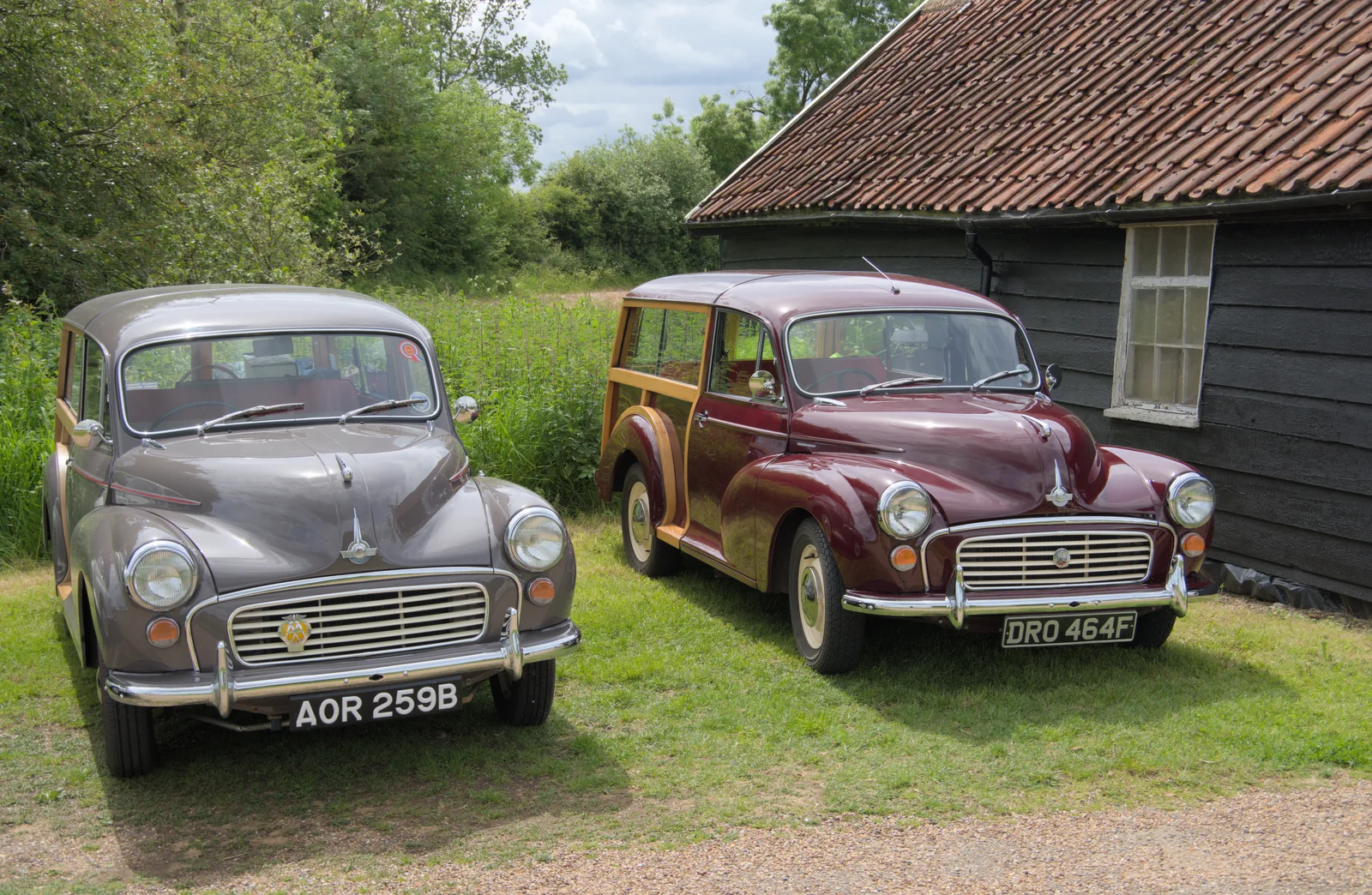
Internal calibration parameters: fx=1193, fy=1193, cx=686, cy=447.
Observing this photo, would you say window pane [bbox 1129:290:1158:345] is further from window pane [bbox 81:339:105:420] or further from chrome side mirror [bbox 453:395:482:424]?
window pane [bbox 81:339:105:420]

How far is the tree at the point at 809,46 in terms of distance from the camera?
41688 mm

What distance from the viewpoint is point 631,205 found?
4184 centimetres

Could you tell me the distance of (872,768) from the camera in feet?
15.6

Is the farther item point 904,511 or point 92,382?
point 92,382

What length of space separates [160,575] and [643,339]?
4.60m

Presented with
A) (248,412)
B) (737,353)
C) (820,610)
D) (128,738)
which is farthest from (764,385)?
(128,738)

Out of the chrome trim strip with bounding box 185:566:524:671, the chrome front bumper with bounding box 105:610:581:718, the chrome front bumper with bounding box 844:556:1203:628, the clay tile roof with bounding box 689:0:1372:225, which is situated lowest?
the chrome front bumper with bounding box 105:610:581:718

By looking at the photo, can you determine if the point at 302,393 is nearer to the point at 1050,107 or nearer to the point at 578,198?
the point at 1050,107

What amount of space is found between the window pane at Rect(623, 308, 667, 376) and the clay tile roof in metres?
3.07

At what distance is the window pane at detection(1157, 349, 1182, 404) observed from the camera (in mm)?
8719

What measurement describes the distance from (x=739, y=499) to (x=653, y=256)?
3657 centimetres

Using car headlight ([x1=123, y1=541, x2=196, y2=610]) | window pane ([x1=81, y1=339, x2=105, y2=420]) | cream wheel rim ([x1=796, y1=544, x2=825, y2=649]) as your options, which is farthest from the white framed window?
window pane ([x1=81, y1=339, x2=105, y2=420])

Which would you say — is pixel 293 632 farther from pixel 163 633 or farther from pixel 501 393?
pixel 501 393

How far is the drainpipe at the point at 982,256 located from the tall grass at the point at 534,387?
3366 millimetres
